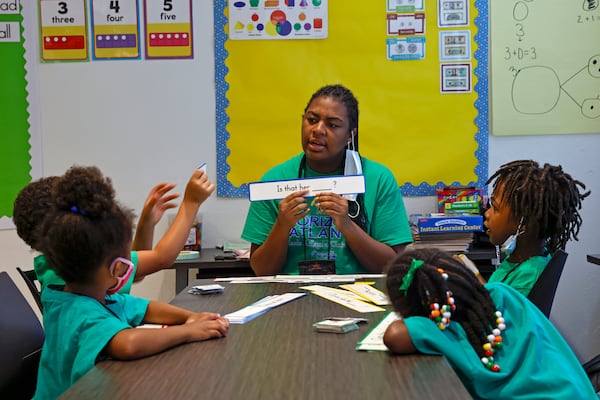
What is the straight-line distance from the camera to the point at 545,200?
186 centimetres

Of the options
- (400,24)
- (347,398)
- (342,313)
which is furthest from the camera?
(400,24)

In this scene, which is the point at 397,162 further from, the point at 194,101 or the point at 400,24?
the point at 194,101

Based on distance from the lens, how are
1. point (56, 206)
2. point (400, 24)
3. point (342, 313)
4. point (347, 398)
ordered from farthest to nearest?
point (400, 24), point (342, 313), point (56, 206), point (347, 398)

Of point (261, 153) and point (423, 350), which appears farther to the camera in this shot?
point (261, 153)

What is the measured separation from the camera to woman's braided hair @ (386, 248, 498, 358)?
1260 mm

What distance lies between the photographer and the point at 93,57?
347 cm

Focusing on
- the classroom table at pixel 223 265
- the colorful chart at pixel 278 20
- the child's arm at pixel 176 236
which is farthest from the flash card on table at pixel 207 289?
the colorful chart at pixel 278 20

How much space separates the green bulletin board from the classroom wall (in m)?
0.06

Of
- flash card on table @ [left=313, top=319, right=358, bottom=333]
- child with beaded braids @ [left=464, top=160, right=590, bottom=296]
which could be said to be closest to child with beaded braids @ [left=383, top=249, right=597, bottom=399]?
flash card on table @ [left=313, top=319, right=358, bottom=333]

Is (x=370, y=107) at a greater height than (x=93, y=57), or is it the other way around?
(x=93, y=57)

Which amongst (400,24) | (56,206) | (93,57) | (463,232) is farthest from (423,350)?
(93,57)

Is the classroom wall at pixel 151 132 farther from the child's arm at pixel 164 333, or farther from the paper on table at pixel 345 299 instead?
the child's arm at pixel 164 333

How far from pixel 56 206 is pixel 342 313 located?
2.28ft

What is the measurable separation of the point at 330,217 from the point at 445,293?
1.02 meters
